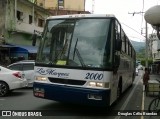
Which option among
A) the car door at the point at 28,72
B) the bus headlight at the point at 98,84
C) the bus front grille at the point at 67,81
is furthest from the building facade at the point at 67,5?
the bus headlight at the point at 98,84

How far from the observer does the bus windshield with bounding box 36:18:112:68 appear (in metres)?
9.38

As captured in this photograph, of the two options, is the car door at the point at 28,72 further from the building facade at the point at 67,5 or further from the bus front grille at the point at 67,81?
the building facade at the point at 67,5

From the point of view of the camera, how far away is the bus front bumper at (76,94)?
9.08m

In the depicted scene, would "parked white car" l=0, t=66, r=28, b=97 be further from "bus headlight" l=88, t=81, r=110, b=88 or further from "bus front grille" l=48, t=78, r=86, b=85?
"bus headlight" l=88, t=81, r=110, b=88

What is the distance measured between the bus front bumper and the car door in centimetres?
722

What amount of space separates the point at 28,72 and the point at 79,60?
26.4 feet

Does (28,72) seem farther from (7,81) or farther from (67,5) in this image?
(67,5)

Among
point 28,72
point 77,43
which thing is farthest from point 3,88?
point 77,43

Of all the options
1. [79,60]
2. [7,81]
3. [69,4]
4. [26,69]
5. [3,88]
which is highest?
[69,4]

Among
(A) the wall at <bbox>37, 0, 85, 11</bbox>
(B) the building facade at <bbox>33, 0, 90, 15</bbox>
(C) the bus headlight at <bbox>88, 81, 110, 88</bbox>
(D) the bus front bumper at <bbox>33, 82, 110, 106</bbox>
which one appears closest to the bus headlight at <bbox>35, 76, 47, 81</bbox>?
(D) the bus front bumper at <bbox>33, 82, 110, 106</bbox>

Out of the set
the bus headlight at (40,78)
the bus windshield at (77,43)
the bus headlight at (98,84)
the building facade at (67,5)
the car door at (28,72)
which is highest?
the building facade at (67,5)

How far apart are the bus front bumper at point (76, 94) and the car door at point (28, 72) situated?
722 cm

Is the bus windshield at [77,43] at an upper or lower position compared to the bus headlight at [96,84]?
upper

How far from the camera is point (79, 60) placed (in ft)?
31.1
